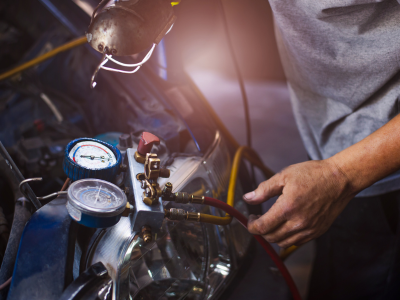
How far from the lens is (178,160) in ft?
2.72

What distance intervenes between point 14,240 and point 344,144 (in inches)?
37.4

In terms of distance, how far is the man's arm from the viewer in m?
0.64

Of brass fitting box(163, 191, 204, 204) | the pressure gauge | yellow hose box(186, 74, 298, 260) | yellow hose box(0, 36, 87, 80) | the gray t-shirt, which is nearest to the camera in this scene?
the pressure gauge

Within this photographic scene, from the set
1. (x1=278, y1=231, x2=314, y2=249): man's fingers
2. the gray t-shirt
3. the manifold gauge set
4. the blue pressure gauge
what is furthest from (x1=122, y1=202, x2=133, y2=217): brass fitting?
the gray t-shirt

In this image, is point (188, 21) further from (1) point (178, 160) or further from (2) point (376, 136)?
(2) point (376, 136)

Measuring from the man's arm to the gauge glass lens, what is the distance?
1.01 feet

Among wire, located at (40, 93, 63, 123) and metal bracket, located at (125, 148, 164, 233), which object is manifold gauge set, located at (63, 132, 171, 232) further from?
wire, located at (40, 93, 63, 123)

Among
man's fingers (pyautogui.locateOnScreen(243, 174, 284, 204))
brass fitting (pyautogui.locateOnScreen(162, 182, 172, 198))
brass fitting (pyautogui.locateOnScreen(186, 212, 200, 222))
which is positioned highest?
brass fitting (pyautogui.locateOnScreen(162, 182, 172, 198))

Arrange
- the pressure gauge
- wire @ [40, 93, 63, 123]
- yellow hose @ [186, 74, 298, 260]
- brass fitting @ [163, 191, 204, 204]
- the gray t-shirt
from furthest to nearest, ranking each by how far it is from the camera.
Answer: wire @ [40, 93, 63, 123] < yellow hose @ [186, 74, 298, 260] < the gray t-shirt < brass fitting @ [163, 191, 204, 204] < the pressure gauge

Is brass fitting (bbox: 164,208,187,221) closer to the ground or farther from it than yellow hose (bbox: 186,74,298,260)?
farther from it

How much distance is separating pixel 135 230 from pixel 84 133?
2.46 feet

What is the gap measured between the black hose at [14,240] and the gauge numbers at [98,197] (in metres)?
0.22

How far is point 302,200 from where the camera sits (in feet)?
2.08

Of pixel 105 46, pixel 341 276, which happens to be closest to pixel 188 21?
pixel 105 46
